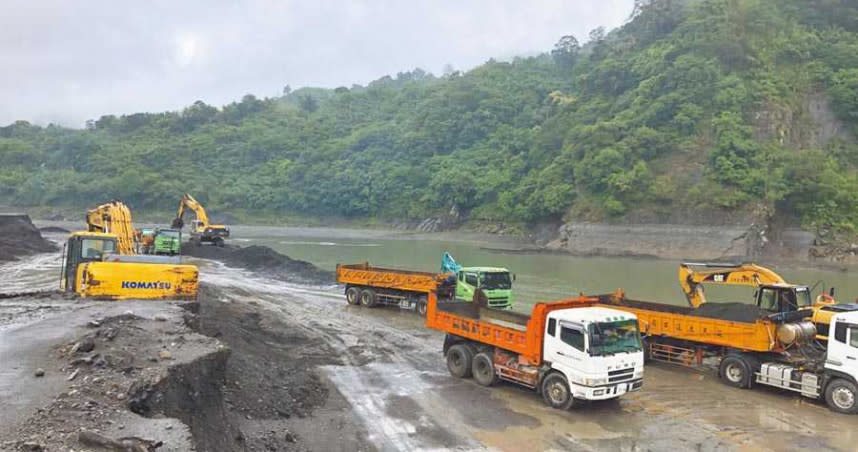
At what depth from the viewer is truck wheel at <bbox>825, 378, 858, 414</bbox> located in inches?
468

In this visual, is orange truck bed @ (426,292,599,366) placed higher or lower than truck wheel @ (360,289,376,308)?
higher

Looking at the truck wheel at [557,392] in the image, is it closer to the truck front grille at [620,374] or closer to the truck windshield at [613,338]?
the truck front grille at [620,374]

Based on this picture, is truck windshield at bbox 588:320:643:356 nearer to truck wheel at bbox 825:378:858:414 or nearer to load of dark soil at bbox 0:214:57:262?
truck wheel at bbox 825:378:858:414

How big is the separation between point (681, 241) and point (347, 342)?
47316mm

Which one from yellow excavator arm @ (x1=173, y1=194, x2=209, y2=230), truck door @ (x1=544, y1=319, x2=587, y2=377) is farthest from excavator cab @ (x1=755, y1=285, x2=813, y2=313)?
yellow excavator arm @ (x1=173, y1=194, x2=209, y2=230)

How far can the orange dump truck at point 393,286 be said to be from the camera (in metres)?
23.0

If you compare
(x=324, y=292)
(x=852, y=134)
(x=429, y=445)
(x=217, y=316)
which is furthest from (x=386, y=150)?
(x=429, y=445)

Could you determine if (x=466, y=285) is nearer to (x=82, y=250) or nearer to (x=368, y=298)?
(x=368, y=298)

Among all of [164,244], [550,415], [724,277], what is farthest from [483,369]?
[164,244]

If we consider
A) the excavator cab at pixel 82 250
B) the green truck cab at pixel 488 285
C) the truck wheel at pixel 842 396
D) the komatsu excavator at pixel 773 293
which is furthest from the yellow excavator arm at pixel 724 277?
the excavator cab at pixel 82 250

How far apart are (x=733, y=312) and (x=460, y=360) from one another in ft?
24.4

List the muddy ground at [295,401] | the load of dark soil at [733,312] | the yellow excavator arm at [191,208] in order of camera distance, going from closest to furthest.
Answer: the muddy ground at [295,401] → the load of dark soil at [733,312] → the yellow excavator arm at [191,208]

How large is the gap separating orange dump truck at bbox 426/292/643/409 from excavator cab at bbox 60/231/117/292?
12549mm

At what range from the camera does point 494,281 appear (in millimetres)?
20672
